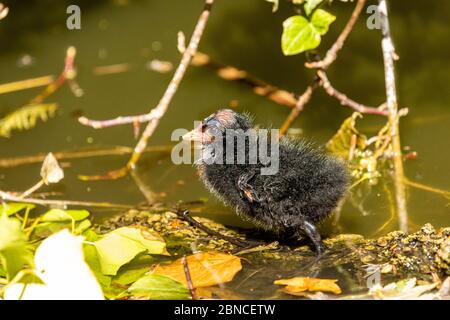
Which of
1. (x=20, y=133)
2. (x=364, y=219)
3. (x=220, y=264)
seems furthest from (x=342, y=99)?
(x=20, y=133)

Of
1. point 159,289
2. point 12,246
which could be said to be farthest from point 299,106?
point 12,246

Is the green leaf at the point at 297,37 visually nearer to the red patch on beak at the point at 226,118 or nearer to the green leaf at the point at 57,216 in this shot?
the red patch on beak at the point at 226,118

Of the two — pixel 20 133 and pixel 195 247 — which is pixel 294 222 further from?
pixel 20 133

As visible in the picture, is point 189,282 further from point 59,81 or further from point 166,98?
point 59,81

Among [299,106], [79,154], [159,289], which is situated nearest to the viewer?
[159,289]

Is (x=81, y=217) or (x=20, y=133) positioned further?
(x=20, y=133)
